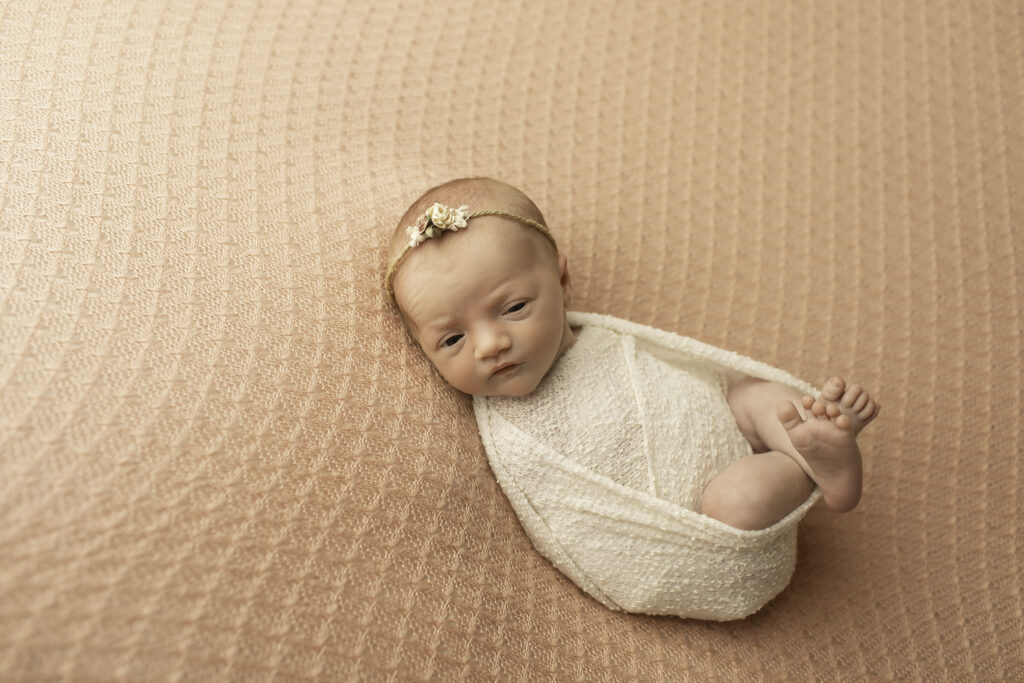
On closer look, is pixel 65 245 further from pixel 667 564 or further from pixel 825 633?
pixel 825 633

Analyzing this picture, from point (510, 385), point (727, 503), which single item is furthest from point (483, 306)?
point (727, 503)

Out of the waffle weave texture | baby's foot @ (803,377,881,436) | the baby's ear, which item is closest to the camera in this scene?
the waffle weave texture

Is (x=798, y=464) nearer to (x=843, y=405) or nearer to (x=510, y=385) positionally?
(x=843, y=405)

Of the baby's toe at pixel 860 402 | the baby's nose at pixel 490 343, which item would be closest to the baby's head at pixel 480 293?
the baby's nose at pixel 490 343

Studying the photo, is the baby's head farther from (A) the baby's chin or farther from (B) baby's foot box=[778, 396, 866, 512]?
(B) baby's foot box=[778, 396, 866, 512]

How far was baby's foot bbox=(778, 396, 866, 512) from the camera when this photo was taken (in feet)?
3.28

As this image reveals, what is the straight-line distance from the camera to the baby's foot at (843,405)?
99 cm

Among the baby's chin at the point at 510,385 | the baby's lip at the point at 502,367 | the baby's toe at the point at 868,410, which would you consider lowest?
the baby's toe at the point at 868,410

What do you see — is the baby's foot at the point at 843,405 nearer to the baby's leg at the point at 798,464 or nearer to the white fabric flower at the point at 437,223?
the baby's leg at the point at 798,464

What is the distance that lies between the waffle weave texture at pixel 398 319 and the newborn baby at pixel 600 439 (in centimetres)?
6

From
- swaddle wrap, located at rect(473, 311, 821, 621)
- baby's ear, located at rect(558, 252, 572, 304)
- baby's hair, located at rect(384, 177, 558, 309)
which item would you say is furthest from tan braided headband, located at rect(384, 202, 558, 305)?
swaddle wrap, located at rect(473, 311, 821, 621)

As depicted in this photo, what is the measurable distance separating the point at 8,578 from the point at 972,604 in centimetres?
124

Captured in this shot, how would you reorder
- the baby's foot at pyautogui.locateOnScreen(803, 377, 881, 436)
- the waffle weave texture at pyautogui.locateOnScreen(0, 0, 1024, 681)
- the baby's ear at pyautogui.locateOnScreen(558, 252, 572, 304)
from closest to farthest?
the waffle weave texture at pyautogui.locateOnScreen(0, 0, 1024, 681), the baby's foot at pyautogui.locateOnScreen(803, 377, 881, 436), the baby's ear at pyautogui.locateOnScreen(558, 252, 572, 304)

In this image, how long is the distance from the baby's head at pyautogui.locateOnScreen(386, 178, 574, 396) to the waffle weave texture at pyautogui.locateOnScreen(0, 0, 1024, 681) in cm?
6
